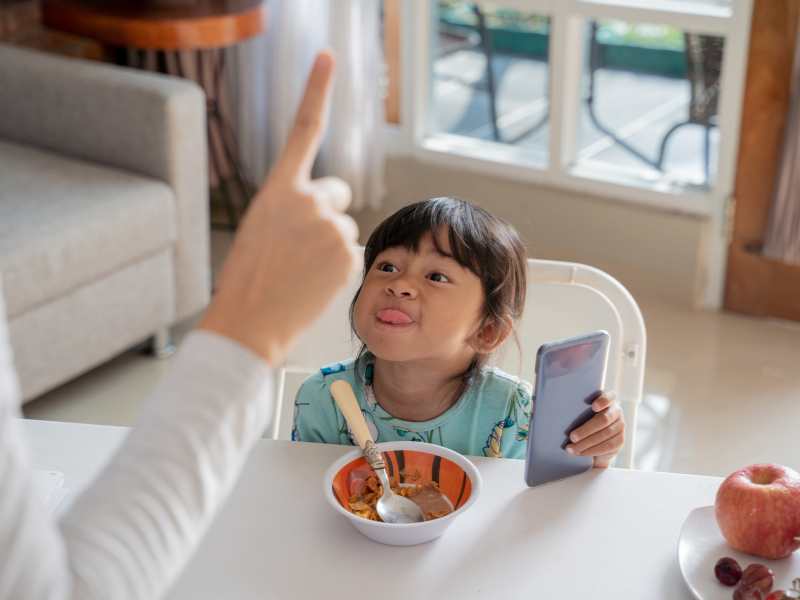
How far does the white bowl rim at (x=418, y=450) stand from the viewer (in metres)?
1.08

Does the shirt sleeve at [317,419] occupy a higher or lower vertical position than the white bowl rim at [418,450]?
lower

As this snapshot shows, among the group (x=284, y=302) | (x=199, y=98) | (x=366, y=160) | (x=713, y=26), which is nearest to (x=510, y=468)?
(x=284, y=302)

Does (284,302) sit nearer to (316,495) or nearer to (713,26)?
(316,495)

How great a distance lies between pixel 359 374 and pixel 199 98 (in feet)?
4.63

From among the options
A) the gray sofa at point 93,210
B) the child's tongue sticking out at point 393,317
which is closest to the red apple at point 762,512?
the child's tongue sticking out at point 393,317

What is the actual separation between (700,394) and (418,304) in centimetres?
151

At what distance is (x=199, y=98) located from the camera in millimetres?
2695

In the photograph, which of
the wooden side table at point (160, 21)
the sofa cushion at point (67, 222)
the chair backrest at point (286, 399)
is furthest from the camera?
the wooden side table at point (160, 21)

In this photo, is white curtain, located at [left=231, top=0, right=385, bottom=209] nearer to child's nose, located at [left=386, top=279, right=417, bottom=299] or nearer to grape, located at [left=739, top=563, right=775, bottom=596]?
child's nose, located at [left=386, top=279, right=417, bottom=299]

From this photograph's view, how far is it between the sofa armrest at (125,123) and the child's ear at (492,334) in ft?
4.60

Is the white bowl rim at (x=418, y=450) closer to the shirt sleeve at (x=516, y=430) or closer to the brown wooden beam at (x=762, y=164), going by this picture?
the shirt sleeve at (x=516, y=430)

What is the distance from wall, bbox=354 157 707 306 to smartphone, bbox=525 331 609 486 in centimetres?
197

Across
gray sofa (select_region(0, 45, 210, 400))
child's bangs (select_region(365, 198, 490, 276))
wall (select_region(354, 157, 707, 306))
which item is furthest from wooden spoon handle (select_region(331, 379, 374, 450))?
wall (select_region(354, 157, 707, 306))

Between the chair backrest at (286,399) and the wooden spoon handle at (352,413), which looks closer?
the wooden spoon handle at (352,413)
